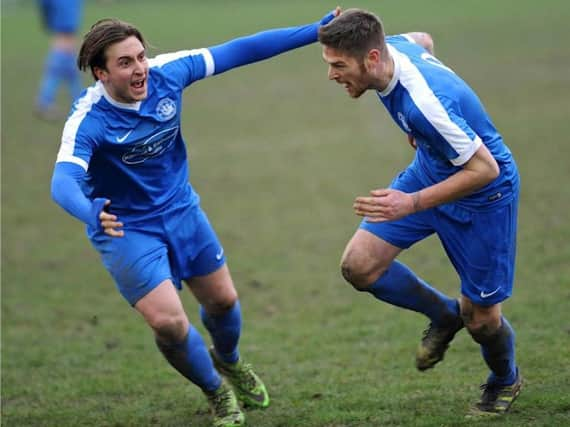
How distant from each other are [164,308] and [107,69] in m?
1.27

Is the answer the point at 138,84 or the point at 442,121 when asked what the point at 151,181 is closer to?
the point at 138,84

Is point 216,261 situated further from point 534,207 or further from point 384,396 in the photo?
point 534,207

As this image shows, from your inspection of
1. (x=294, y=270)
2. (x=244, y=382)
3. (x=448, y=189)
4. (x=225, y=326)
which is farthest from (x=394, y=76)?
(x=294, y=270)

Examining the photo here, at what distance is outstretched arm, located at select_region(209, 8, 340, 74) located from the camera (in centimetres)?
555

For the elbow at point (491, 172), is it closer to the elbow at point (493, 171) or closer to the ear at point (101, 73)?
the elbow at point (493, 171)

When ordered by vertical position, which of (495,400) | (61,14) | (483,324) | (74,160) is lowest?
(495,400)

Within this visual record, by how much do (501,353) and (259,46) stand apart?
2156 millimetres

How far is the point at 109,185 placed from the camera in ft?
17.4

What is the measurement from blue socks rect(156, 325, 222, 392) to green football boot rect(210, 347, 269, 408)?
59cm

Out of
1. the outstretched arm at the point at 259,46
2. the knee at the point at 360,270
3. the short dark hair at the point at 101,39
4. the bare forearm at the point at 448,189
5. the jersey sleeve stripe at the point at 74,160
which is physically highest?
the short dark hair at the point at 101,39

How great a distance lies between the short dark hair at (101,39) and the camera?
507 centimetres

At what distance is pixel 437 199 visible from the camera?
15.4 ft

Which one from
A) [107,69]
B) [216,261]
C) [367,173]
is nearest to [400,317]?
[216,261]

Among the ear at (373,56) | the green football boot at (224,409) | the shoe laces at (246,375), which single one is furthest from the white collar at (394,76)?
the shoe laces at (246,375)
